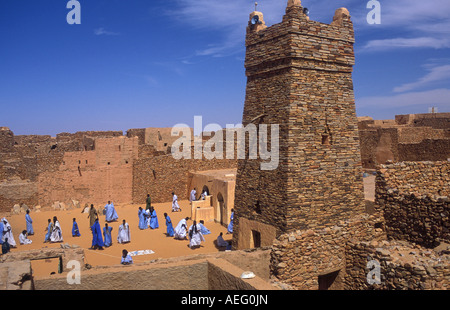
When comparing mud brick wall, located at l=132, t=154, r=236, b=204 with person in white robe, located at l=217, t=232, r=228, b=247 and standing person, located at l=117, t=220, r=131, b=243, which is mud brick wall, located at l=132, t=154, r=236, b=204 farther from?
person in white robe, located at l=217, t=232, r=228, b=247

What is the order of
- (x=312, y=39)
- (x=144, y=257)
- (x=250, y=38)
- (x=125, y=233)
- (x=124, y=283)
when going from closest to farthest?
(x=124, y=283), (x=312, y=39), (x=250, y=38), (x=144, y=257), (x=125, y=233)

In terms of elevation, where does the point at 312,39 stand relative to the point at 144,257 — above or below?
above

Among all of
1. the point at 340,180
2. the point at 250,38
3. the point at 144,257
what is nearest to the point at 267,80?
the point at 250,38

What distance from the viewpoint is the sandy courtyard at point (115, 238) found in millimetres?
14039

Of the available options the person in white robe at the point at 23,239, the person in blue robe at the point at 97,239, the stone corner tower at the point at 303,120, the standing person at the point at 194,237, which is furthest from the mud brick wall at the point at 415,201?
the person in white robe at the point at 23,239

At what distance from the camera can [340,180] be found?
993 cm

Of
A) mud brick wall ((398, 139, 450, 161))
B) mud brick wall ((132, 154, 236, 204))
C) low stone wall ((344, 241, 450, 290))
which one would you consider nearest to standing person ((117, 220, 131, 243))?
mud brick wall ((132, 154, 236, 204))

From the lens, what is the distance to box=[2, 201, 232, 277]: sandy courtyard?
46.1 ft

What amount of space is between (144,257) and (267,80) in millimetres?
8249

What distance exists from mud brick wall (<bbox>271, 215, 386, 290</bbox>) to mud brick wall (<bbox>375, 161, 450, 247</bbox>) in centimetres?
68

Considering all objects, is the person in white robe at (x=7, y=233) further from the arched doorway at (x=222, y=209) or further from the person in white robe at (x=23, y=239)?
the arched doorway at (x=222, y=209)

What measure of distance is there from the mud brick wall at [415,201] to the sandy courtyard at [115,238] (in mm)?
7525
